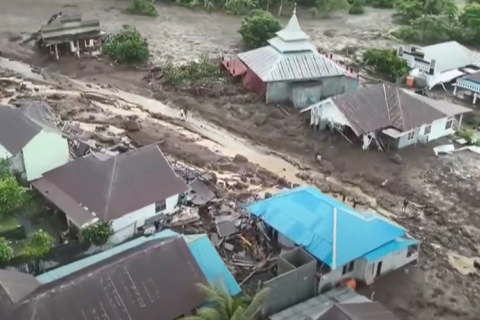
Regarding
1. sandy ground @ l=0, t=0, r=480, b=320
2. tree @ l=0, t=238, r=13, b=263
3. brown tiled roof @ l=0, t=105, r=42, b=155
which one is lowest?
sandy ground @ l=0, t=0, r=480, b=320

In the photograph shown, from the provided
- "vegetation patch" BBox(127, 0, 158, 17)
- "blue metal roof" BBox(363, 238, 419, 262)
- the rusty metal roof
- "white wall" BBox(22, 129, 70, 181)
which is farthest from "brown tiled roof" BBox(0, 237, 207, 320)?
"vegetation patch" BBox(127, 0, 158, 17)

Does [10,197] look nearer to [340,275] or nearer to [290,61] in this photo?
[340,275]

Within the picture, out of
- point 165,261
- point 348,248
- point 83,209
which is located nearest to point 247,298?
point 165,261

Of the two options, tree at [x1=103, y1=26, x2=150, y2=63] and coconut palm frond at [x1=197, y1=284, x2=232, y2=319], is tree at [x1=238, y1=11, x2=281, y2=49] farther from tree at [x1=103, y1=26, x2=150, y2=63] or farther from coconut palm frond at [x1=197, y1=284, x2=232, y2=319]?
coconut palm frond at [x1=197, y1=284, x2=232, y2=319]

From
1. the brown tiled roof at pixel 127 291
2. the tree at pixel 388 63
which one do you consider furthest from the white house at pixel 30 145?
the tree at pixel 388 63

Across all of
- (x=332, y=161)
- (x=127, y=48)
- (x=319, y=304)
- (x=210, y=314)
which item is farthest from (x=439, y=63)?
(x=210, y=314)

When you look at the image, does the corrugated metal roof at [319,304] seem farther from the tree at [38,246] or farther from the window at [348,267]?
the tree at [38,246]
